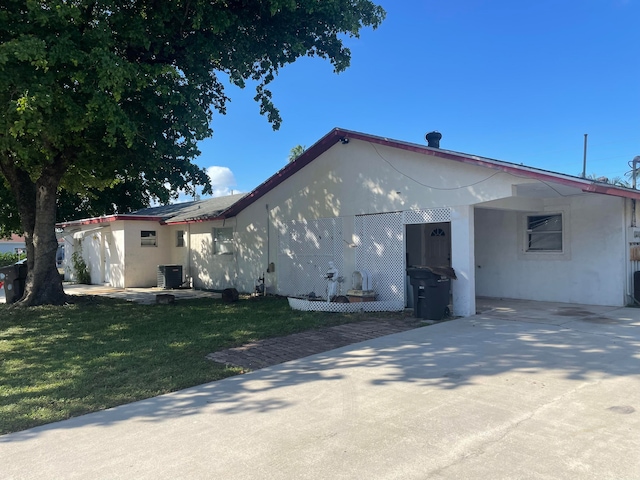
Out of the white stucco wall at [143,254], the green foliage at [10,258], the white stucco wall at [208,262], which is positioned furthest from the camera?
the green foliage at [10,258]

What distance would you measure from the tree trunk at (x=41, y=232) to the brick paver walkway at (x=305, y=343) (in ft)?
27.2

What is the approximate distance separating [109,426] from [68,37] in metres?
7.13

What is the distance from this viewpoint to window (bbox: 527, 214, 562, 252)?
11.8 m

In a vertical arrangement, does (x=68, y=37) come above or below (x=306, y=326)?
above

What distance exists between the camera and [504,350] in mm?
6828

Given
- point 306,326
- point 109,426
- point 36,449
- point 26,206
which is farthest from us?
point 26,206

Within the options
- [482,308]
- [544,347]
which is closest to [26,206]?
[482,308]

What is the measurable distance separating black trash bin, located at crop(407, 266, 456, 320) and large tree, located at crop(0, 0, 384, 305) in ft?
18.5

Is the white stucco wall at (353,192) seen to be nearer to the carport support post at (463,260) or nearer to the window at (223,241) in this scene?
the carport support post at (463,260)

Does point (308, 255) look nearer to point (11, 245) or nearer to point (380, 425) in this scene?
point (380, 425)

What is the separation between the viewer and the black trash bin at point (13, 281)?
45.3 ft

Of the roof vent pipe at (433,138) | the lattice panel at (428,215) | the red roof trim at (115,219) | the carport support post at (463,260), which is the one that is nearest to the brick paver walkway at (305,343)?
the carport support post at (463,260)

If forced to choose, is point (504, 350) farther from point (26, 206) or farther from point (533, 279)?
point (26, 206)

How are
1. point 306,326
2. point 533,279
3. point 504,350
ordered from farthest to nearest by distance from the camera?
point 533,279, point 306,326, point 504,350
